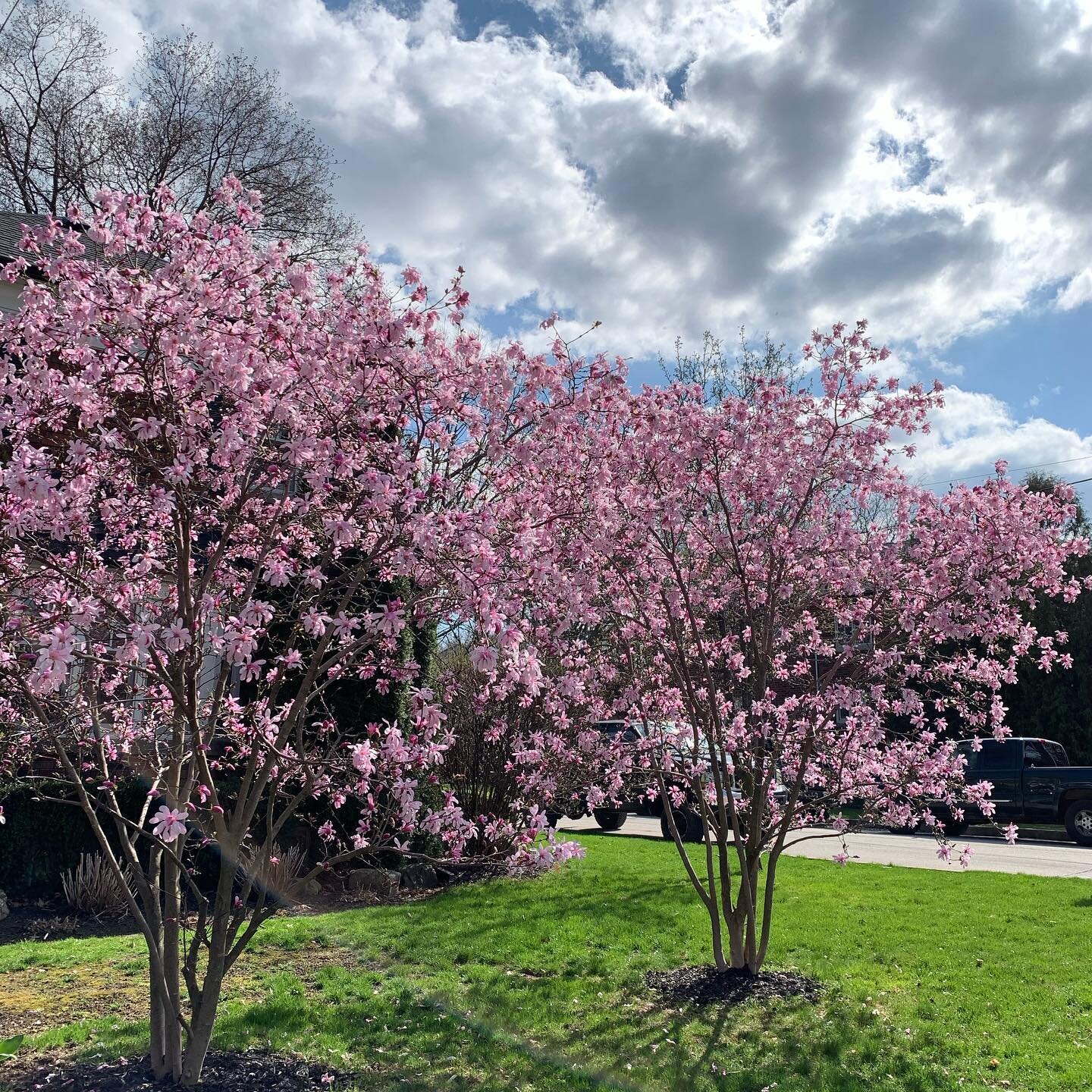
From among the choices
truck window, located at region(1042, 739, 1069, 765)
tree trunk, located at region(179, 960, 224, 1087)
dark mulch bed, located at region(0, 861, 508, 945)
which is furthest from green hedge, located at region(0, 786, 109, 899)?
truck window, located at region(1042, 739, 1069, 765)

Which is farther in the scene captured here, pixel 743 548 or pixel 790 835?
pixel 790 835

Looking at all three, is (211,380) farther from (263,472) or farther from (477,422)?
(477,422)

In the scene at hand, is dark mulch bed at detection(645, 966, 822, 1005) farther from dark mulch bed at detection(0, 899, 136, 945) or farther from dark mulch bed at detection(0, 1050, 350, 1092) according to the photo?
dark mulch bed at detection(0, 899, 136, 945)

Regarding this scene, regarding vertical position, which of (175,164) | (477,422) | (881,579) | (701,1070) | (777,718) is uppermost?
(175,164)

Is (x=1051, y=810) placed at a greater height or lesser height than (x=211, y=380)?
lesser

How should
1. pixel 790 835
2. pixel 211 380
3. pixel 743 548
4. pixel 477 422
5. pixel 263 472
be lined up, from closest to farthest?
pixel 211 380 < pixel 263 472 < pixel 477 422 < pixel 743 548 < pixel 790 835

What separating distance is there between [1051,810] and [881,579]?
12.4 meters

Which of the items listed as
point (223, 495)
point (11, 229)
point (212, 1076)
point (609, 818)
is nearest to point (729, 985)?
point (212, 1076)

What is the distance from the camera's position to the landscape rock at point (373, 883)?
9680 mm

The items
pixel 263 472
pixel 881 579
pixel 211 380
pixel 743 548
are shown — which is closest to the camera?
pixel 211 380

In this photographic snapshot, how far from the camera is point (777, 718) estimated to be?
663 centimetres

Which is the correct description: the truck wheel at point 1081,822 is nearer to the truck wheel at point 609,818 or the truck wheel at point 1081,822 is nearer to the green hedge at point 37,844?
the truck wheel at point 609,818

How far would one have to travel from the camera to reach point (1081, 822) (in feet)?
50.7

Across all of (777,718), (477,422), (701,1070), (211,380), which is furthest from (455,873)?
(211,380)
